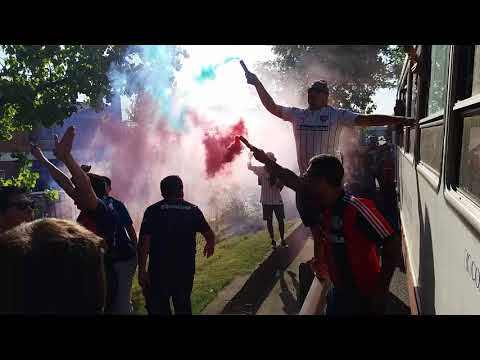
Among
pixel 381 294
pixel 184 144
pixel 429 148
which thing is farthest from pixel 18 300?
pixel 184 144

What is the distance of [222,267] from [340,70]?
69.4 ft

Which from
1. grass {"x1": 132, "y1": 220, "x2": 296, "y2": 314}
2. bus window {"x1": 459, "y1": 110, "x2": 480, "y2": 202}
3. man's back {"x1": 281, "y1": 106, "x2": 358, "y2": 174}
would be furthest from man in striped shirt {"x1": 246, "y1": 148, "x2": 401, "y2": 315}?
grass {"x1": 132, "y1": 220, "x2": 296, "y2": 314}

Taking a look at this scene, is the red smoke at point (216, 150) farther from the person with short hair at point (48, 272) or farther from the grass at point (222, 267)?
the person with short hair at point (48, 272)

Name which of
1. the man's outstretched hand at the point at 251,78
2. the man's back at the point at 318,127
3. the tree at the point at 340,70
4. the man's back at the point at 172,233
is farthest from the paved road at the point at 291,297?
the tree at the point at 340,70


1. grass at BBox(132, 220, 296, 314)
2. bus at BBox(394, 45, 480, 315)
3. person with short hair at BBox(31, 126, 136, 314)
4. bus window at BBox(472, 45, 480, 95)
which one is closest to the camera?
bus at BBox(394, 45, 480, 315)

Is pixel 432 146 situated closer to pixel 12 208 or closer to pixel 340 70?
pixel 12 208

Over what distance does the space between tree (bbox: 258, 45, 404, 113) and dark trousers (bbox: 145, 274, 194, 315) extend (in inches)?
904

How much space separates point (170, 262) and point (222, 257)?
402cm

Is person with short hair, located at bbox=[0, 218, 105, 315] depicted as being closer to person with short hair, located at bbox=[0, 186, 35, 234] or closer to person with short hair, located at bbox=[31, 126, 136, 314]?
person with short hair, located at bbox=[31, 126, 136, 314]

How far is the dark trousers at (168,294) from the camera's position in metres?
4.43

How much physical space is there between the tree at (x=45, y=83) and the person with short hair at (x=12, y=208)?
366 cm

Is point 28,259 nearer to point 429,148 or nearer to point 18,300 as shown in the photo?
point 18,300

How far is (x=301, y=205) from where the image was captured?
382 centimetres

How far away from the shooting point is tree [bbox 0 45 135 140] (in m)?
6.36
